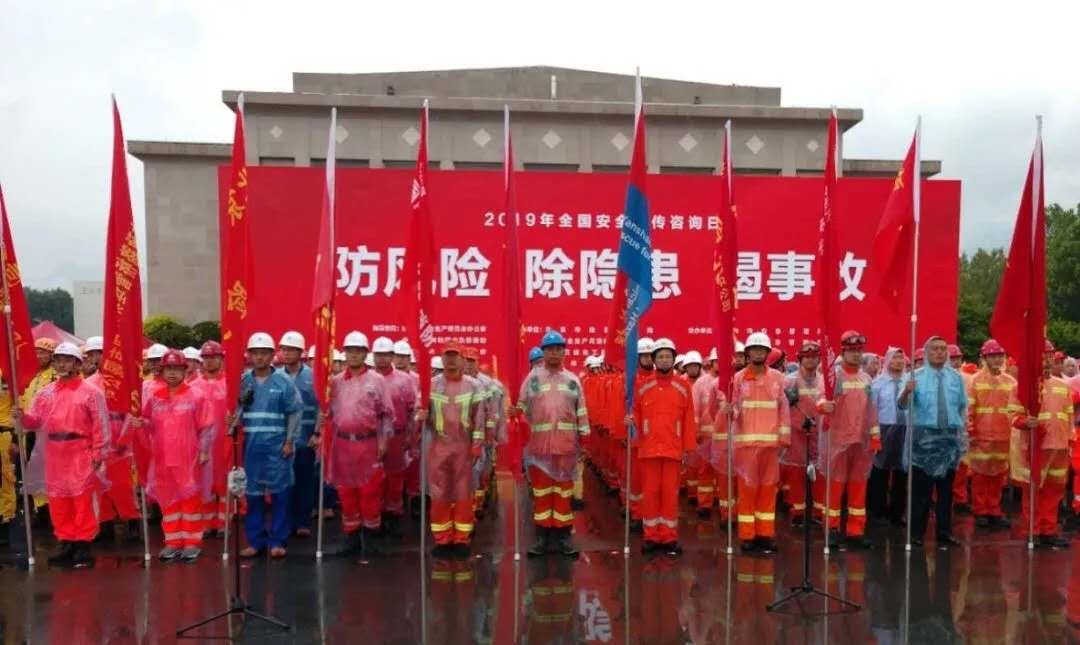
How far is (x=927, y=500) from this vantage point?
23.5ft

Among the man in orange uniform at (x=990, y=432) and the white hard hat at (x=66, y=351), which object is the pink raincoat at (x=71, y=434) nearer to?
the white hard hat at (x=66, y=351)

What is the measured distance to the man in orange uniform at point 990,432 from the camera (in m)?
7.76

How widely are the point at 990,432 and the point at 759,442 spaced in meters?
2.81

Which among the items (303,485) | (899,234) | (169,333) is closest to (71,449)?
(303,485)

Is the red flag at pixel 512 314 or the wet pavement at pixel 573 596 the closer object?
the wet pavement at pixel 573 596

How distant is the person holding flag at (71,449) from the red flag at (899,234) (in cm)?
665

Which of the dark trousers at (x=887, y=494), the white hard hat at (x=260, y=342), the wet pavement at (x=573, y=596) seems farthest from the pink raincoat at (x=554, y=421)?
the dark trousers at (x=887, y=494)

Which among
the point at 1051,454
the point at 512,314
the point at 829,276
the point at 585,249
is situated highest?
the point at 585,249

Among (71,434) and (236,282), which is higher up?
(236,282)

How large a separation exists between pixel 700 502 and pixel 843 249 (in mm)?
6364

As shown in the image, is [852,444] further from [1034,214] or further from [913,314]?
[1034,214]

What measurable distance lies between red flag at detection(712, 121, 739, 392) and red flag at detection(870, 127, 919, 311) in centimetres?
126

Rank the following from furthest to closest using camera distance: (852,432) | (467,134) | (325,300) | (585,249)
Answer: (467,134), (585,249), (852,432), (325,300)

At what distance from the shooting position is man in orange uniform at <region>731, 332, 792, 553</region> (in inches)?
264
